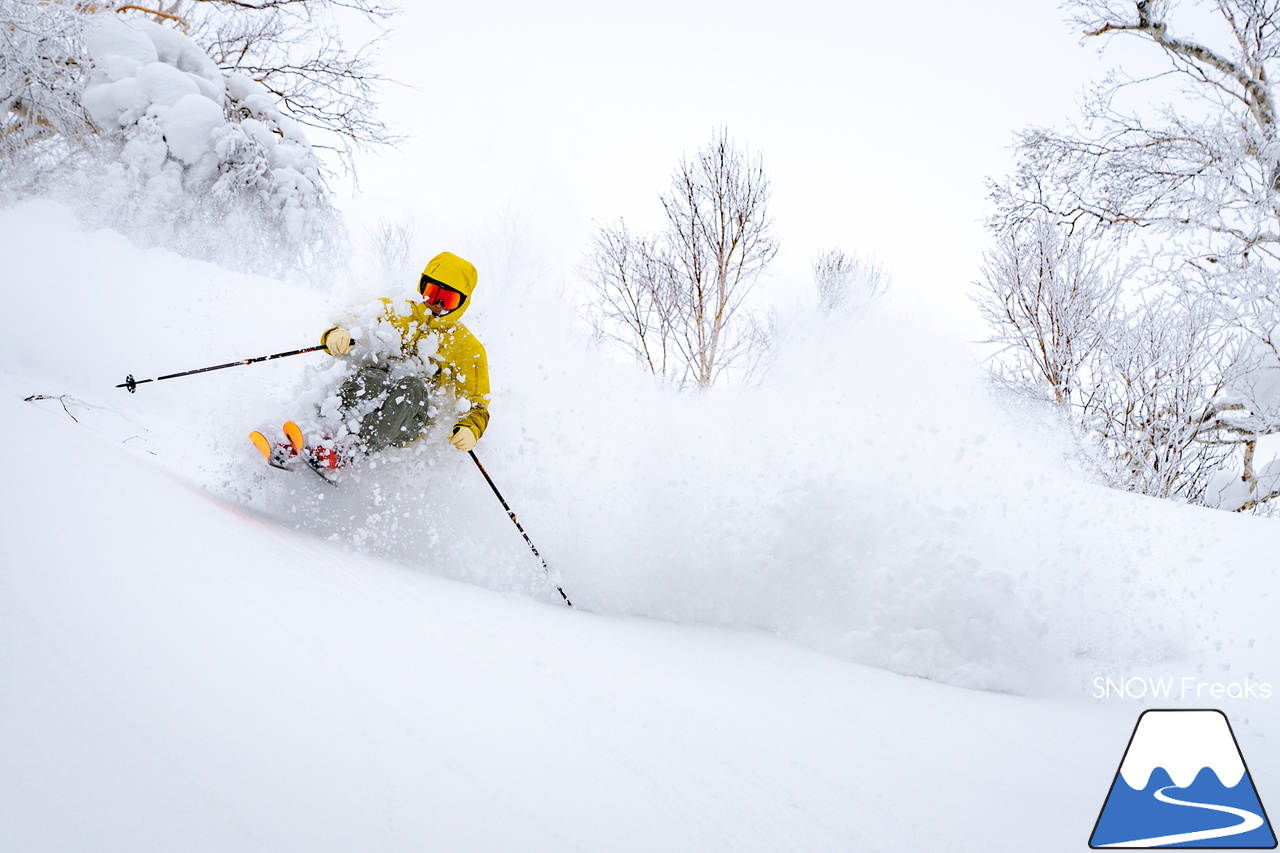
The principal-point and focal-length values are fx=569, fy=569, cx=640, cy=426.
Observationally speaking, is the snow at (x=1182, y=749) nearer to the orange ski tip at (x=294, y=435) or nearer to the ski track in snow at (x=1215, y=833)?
the ski track in snow at (x=1215, y=833)

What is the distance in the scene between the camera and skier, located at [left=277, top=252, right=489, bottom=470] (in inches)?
120

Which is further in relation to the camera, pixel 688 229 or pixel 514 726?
pixel 688 229

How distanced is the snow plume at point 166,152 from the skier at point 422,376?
4.77m

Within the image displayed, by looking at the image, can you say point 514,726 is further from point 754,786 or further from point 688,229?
point 688,229

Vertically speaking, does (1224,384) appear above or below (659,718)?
above

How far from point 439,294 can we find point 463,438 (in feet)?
2.84

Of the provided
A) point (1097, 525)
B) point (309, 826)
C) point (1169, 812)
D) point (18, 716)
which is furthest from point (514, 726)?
point (1097, 525)

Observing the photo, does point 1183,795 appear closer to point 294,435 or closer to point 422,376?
point 422,376

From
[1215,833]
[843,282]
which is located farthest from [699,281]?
[1215,833]

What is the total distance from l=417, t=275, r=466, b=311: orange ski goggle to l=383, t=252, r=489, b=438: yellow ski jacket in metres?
0.03

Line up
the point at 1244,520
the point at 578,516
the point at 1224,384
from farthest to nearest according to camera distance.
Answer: the point at 1224,384 → the point at 1244,520 → the point at 578,516

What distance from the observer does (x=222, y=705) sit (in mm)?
1162

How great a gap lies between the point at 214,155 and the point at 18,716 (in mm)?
8303

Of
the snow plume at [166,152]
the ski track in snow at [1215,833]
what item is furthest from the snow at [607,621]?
the snow plume at [166,152]
